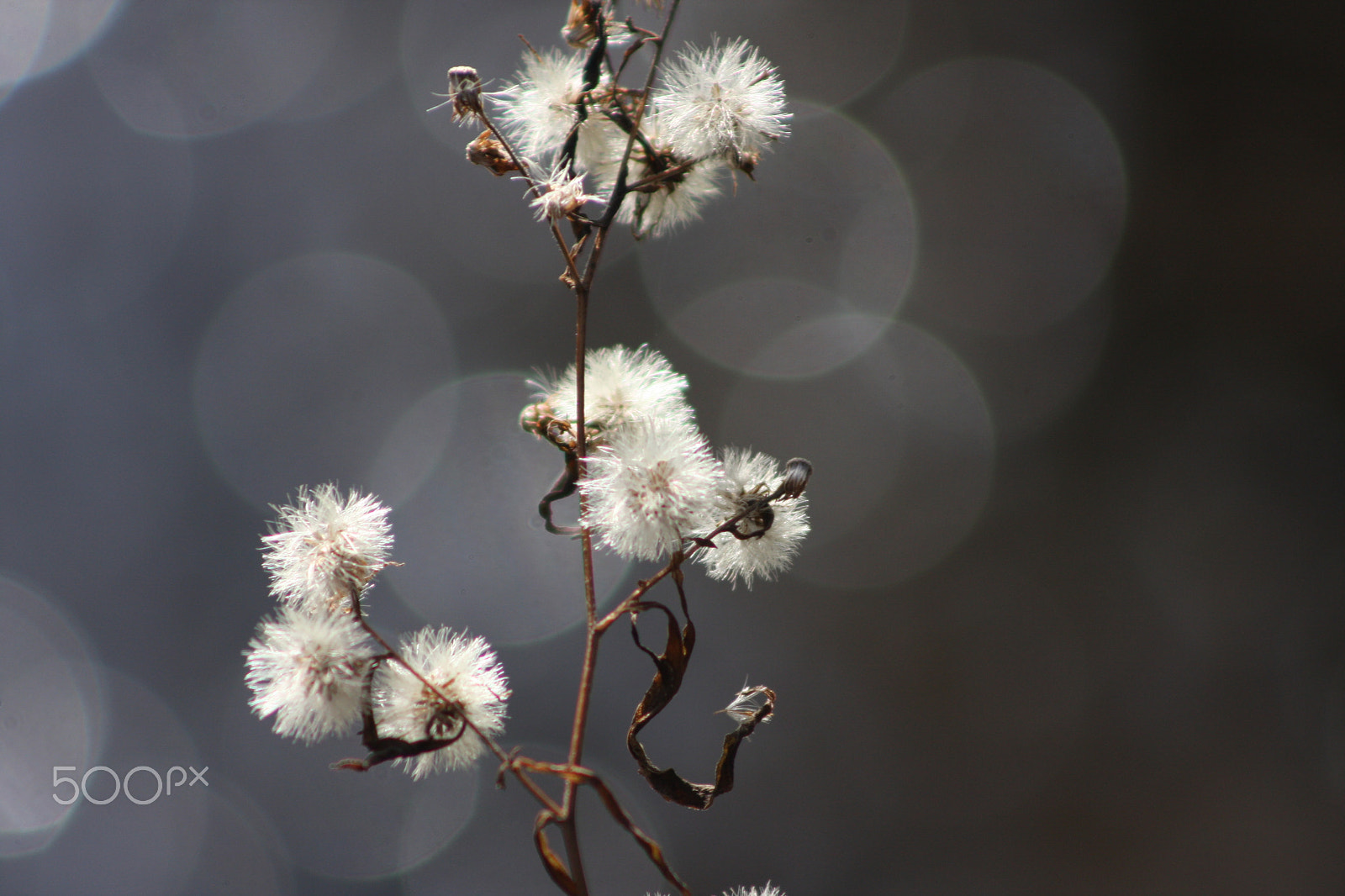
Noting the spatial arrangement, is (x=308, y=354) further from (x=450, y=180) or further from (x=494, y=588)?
A: (x=494, y=588)

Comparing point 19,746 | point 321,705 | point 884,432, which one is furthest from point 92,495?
point 884,432

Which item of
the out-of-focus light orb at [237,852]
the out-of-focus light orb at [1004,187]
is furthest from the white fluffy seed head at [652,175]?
the out-of-focus light orb at [237,852]

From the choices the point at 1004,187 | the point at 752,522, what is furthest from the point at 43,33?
the point at 1004,187

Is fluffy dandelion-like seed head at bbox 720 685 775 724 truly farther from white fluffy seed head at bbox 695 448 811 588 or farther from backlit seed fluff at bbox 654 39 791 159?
backlit seed fluff at bbox 654 39 791 159

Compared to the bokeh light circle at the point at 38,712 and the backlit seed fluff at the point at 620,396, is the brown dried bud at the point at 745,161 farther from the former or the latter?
the bokeh light circle at the point at 38,712

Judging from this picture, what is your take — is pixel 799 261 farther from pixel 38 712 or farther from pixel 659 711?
pixel 38 712

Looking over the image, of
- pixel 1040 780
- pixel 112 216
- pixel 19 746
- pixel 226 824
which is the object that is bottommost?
pixel 1040 780
